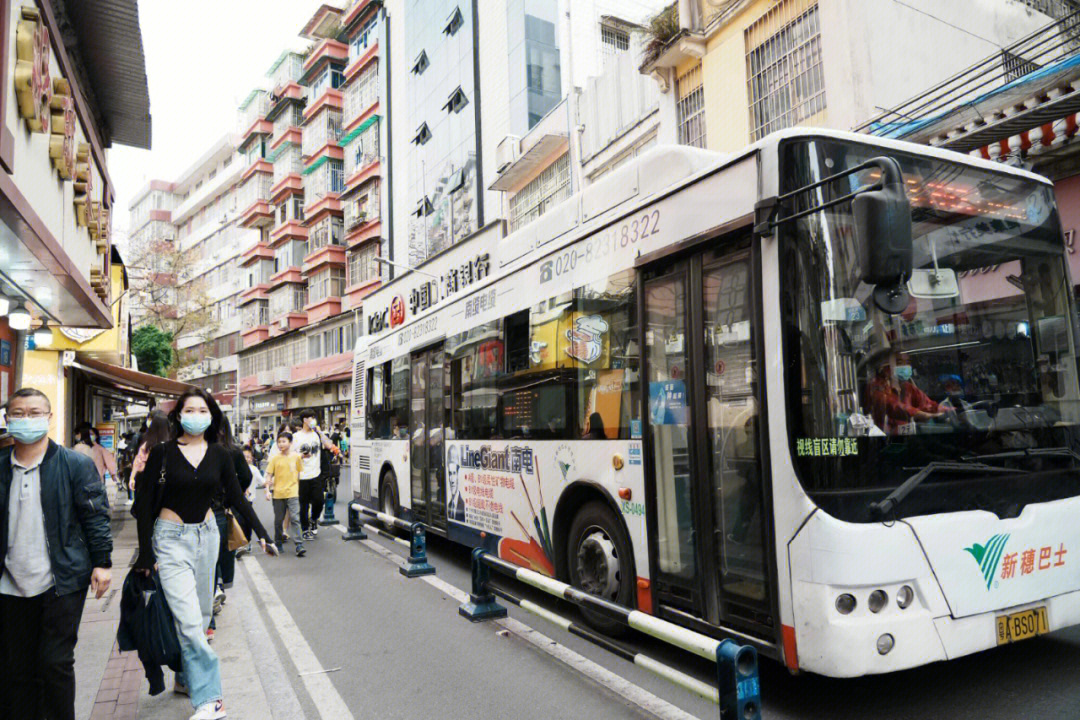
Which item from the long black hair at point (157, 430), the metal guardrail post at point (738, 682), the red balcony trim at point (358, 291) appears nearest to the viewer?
the metal guardrail post at point (738, 682)

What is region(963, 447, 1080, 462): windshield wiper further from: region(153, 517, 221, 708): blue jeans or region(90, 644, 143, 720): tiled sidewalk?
region(90, 644, 143, 720): tiled sidewalk

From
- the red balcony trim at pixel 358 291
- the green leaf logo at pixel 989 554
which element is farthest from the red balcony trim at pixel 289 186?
the green leaf logo at pixel 989 554

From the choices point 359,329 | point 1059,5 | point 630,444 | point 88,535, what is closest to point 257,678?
point 88,535

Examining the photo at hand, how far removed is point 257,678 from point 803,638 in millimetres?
3500

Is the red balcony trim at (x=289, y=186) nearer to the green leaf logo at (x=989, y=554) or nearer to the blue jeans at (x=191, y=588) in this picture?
the blue jeans at (x=191, y=588)

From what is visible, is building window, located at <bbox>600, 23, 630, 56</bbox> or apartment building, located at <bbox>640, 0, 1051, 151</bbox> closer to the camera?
apartment building, located at <bbox>640, 0, 1051, 151</bbox>

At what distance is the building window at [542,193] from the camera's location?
22.1 meters

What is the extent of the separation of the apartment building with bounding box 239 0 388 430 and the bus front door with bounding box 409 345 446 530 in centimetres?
2742

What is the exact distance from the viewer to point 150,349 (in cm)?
3269

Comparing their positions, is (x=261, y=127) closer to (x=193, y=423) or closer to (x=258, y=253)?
(x=258, y=253)

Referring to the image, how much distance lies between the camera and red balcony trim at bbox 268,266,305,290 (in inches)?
1838

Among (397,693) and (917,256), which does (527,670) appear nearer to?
(397,693)

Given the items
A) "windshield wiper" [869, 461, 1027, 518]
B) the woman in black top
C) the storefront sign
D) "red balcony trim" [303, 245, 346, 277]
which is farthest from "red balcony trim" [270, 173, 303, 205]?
"windshield wiper" [869, 461, 1027, 518]

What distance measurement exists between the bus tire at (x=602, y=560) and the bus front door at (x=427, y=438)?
10.7 feet
